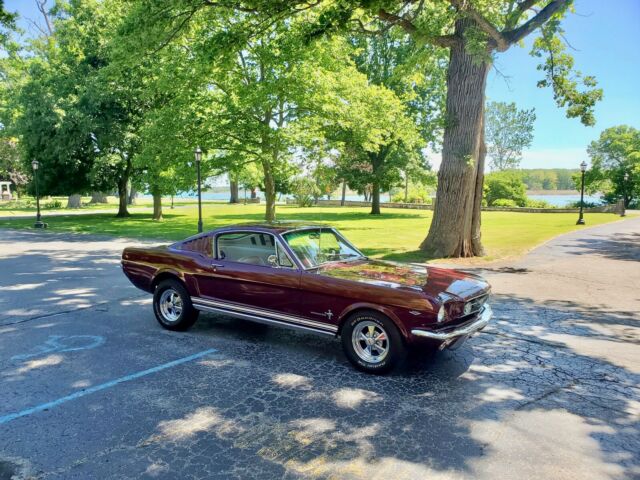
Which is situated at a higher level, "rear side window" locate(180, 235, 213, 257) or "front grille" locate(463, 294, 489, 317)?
"rear side window" locate(180, 235, 213, 257)

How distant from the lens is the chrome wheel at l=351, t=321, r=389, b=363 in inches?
200

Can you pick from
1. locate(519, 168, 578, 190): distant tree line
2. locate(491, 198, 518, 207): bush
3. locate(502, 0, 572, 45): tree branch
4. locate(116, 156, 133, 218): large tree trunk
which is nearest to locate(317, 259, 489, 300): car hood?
locate(502, 0, 572, 45): tree branch

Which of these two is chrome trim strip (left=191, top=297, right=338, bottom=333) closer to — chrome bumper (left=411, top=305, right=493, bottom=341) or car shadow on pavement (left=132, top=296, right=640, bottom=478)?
car shadow on pavement (left=132, top=296, right=640, bottom=478)

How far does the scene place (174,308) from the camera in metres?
6.89

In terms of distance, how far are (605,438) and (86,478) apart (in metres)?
4.08

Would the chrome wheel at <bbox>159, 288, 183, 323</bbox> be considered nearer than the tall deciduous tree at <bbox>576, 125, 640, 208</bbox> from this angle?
Yes

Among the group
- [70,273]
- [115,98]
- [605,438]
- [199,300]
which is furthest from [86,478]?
[115,98]

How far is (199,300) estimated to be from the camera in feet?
21.3

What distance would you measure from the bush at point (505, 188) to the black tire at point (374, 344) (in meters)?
48.0

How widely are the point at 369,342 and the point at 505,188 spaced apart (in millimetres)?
49330

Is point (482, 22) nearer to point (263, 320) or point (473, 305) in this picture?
point (473, 305)

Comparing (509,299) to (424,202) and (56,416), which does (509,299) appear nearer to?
(56,416)

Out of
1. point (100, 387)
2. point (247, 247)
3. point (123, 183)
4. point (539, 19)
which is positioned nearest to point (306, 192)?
point (539, 19)

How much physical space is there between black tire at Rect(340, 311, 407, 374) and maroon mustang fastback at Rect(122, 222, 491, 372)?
0.04 ft
